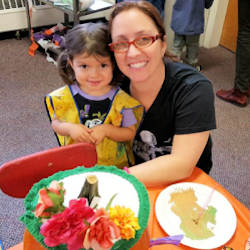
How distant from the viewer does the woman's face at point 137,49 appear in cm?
86

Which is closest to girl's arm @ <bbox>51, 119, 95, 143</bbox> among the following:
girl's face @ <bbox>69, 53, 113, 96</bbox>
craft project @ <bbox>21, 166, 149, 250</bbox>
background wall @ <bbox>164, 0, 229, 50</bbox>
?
girl's face @ <bbox>69, 53, 113, 96</bbox>

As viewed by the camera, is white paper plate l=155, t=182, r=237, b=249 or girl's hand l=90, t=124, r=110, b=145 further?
girl's hand l=90, t=124, r=110, b=145

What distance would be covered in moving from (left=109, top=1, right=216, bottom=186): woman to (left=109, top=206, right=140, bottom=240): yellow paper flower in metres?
0.37

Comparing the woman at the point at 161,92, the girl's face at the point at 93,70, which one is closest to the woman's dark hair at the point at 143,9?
the woman at the point at 161,92

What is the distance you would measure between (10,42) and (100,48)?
2664 millimetres

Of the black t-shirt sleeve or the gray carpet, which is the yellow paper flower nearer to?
the black t-shirt sleeve

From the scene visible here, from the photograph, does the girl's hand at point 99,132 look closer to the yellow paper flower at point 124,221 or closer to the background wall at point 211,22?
the yellow paper flower at point 124,221

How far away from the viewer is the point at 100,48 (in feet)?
3.05

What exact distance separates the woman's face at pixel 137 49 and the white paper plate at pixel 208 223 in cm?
36

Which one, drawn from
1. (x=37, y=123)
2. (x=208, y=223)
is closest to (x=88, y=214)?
(x=208, y=223)

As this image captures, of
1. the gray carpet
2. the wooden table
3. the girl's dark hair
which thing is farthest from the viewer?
the gray carpet

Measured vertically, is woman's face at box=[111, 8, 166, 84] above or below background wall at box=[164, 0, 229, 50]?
above

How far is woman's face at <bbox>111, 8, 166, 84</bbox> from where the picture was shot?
858 mm

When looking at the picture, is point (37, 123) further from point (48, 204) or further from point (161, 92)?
point (48, 204)
